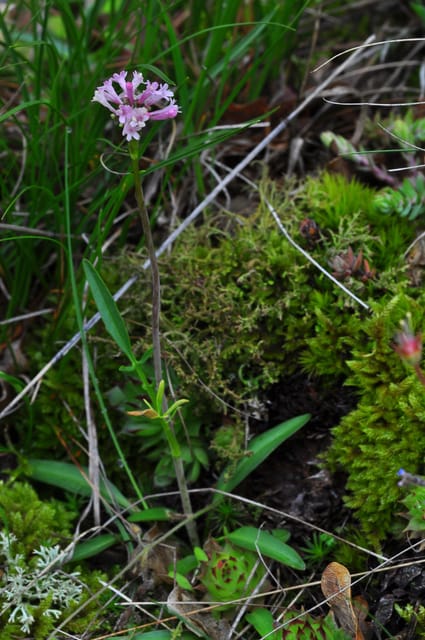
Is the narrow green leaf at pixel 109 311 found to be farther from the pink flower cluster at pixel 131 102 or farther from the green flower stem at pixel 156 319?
the pink flower cluster at pixel 131 102

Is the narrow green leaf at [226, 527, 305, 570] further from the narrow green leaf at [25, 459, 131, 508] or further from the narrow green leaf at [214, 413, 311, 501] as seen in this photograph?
the narrow green leaf at [25, 459, 131, 508]

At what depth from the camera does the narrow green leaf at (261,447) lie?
1.99 metres

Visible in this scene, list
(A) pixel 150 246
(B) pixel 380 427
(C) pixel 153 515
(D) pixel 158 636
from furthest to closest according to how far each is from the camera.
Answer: (C) pixel 153 515, (B) pixel 380 427, (D) pixel 158 636, (A) pixel 150 246

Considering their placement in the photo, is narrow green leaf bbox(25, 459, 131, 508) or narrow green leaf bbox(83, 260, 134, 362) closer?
narrow green leaf bbox(83, 260, 134, 362)

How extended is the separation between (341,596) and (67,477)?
0.92m

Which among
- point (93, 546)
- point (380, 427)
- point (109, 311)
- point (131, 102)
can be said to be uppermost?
point (131, 102)

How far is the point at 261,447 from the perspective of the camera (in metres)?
2.01

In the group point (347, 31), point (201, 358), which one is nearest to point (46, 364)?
point (201, 358)

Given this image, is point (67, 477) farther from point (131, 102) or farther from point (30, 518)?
point (131, 102)

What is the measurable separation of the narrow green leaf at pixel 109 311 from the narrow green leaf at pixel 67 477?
1.90 ft

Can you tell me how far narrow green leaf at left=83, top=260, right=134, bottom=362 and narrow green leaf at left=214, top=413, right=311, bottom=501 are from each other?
1.76 ft

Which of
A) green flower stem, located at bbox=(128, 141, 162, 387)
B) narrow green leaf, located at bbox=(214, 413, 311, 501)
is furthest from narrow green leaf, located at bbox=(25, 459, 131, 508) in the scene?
green flower stem, located at bbox=(128, 141, 162, 387)

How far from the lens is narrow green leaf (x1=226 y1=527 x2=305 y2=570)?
1.80m

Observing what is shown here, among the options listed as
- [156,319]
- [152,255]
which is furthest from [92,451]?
[152,255]
